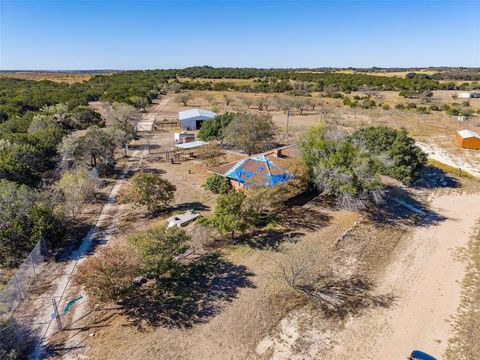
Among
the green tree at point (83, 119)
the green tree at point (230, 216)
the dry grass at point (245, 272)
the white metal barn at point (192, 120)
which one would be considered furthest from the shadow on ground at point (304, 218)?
the green tree at point (83, 119)

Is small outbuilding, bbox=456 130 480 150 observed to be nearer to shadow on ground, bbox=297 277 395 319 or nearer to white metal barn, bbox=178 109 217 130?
white metal barn, bbox=178 109 217 130

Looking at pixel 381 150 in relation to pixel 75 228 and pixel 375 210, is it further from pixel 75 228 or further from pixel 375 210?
pixel 75 228

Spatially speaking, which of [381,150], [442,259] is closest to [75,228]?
[442,259]

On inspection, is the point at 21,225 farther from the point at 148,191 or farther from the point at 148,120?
the point at 148,120

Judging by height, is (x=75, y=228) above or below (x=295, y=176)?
below

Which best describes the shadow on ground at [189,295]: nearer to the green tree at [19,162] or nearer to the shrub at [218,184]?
the shrub at [218,184]

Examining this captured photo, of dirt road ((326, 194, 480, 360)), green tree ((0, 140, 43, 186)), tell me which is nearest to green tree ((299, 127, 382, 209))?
dirt road ((326, 194, 480, 360))
